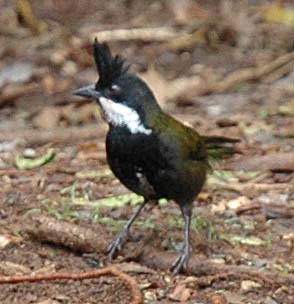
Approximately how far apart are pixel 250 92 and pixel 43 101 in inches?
58.3

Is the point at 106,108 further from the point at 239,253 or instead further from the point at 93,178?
the point at 93,178

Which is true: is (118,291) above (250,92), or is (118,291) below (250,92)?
above

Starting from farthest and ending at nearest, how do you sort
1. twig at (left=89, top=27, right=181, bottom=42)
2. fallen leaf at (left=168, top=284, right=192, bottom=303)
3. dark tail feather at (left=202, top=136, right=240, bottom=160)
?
twig at (left=89, top=27, right=181, bottom=42) → dark tail feather at (left=202, top=136, right=240, bottom=160) → fallen leaf at (left=168, top=284, right=192, bottom=303)

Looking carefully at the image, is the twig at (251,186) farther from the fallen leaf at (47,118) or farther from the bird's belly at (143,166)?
the fallen leaf at (47,118)

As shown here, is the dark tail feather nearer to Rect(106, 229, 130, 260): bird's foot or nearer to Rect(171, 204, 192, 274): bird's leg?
Rect(171, 204, 192, 274): bird's leg

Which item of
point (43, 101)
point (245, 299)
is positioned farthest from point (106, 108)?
point (43, 101)

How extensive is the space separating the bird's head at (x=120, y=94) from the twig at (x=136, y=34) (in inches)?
161

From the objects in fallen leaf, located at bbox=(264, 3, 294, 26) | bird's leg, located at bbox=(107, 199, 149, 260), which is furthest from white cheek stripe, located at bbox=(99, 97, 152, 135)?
fallen leaf, located at bbox=(264, 3, 294, 26)

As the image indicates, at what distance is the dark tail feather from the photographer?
246 inches

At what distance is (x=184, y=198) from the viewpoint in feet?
18.9

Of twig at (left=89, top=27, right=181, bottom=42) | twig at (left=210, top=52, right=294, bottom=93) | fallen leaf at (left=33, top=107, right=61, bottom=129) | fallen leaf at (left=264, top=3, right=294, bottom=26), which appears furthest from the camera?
fallen leaf at (left=264, top=3, right=294, bottom=26)

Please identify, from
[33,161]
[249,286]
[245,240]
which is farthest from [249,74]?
[249,286]

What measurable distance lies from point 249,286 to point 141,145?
81 cm

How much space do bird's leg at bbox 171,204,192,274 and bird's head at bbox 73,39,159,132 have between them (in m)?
0.50
